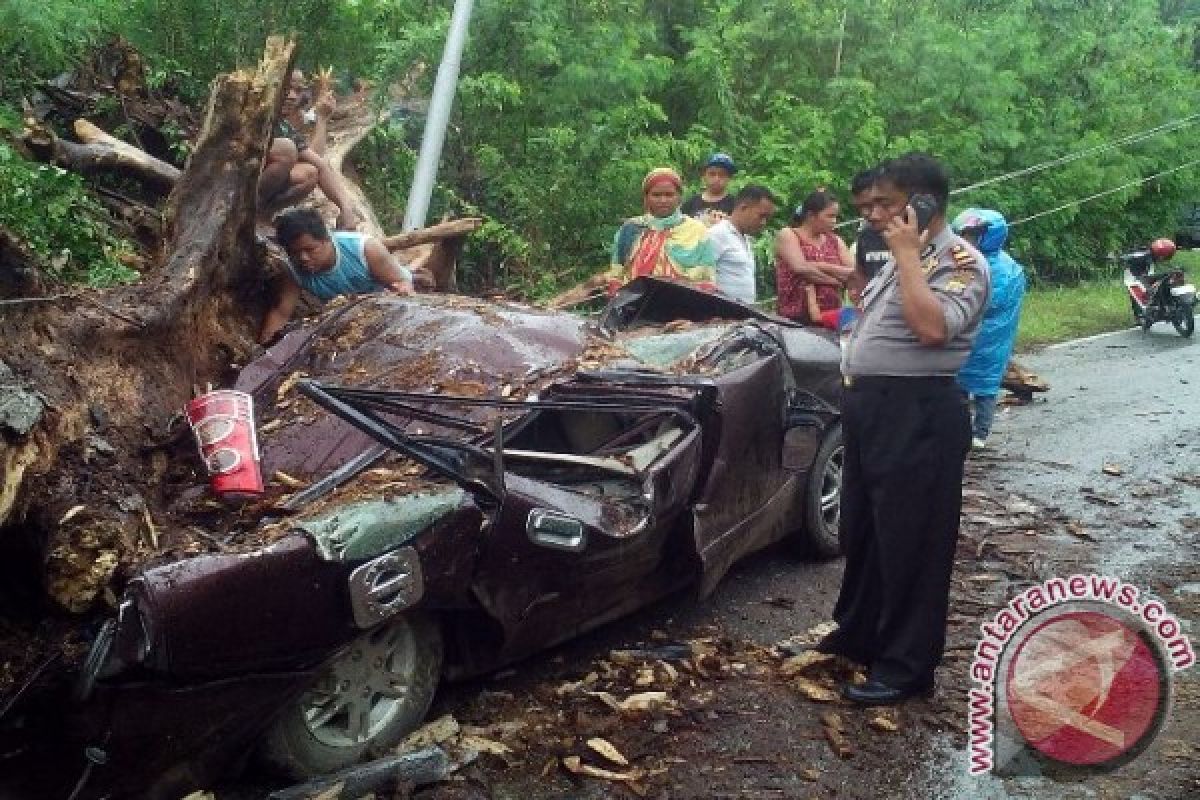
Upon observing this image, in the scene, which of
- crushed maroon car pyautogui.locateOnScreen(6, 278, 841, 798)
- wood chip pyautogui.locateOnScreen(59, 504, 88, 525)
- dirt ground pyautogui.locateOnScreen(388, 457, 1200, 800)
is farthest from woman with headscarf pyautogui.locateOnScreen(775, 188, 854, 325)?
wood chip pyautogui.locateOnScreen(59, 504, 88, 525)

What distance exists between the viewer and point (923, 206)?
371 cm

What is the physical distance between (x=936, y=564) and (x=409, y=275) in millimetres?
3270

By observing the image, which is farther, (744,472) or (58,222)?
(58,222)

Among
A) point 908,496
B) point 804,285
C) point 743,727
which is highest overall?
point 804,285

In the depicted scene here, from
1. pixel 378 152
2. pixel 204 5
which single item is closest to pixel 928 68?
pixel 378 152

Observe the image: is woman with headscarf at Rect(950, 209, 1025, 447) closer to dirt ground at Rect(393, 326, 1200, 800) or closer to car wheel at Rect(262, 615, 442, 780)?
dirt ground at Rect(393, 326, 1200, 800)

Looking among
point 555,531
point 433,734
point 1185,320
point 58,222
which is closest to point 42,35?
point 58,222

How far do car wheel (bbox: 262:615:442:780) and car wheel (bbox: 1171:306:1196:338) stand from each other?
1122 cm

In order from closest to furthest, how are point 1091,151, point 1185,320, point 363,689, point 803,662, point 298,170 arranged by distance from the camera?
point 363,689 → point 803,662 → point 298,170 → point 1185,320 → point 1091,151

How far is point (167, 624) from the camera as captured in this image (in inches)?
111

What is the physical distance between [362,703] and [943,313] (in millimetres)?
2158

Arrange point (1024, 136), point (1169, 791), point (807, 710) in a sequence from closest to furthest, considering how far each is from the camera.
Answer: point (1169, 791), point (807, 710), point (1024, 136)

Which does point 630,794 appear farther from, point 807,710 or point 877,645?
point 877,645

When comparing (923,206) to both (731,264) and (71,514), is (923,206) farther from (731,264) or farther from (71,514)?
(731,264)
